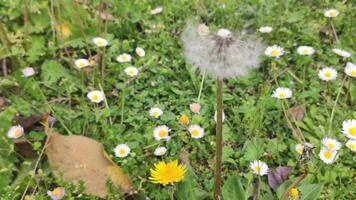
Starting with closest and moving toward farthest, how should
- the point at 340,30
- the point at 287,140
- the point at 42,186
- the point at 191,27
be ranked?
the point at 191,27 → the point at 42,186 → the point at 287,140 → the point at 340,30

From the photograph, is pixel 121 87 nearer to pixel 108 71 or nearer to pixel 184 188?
pixel 108 71

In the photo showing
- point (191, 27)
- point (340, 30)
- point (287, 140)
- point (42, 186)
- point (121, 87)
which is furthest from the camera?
point (340, 30)

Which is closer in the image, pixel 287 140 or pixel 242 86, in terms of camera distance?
pixel 287 140

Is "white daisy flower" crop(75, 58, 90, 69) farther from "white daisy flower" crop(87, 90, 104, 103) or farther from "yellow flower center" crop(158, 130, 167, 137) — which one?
"yellow flower center" crop(158, 130, 167, 137)

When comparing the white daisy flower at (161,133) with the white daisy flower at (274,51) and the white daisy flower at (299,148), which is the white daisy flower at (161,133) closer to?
the white daisy flower at (299,148)

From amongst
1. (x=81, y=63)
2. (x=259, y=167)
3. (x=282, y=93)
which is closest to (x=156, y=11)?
(x=81, y=63)

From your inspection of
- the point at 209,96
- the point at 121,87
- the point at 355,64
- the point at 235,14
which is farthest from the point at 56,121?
the point at 355,64

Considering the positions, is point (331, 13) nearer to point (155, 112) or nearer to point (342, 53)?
point (342, 53)
